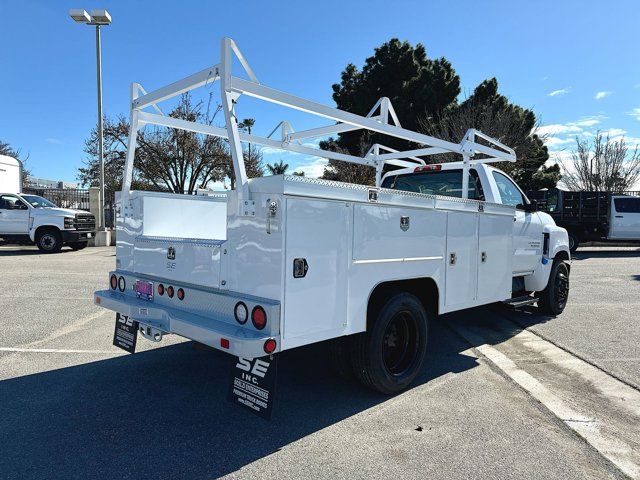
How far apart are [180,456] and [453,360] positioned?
3153 millimetres

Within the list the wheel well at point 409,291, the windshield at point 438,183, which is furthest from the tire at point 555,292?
the wheel well at point 409,291

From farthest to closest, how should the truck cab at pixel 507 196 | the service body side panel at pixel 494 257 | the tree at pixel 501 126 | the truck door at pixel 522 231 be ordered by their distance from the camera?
the tree at pixel 501 126 < the truck door at pixel 522 231 < the truck cab at pixel 507 196 < the service body side panel at pixel 494 257

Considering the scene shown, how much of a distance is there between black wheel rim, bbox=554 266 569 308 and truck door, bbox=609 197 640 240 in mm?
13129

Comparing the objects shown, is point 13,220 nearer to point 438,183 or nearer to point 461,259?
point 438,183

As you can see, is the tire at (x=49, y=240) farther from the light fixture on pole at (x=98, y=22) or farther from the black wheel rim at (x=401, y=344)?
the black wheel rim at (x=401, y=344)

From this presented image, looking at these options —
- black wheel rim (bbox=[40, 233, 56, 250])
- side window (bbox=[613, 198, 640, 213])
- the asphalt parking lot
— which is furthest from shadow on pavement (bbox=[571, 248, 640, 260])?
black wheel rim (bbox=[40, 233, 56, 250])

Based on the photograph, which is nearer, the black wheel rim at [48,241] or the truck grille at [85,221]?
the black wheel rim at [48,241]

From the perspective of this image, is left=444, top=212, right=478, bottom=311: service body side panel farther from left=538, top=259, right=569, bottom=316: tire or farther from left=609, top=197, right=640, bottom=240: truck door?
left=609, top=197, right=640, bottom=240: truck door

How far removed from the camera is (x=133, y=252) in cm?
426

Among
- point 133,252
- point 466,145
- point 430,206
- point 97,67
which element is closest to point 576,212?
point 466,145

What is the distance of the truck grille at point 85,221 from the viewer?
16625mm

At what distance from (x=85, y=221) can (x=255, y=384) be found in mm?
16284

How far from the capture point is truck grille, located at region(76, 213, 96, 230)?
54.5 feet

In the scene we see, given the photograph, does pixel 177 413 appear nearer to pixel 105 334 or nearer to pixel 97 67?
pixel 105 334
